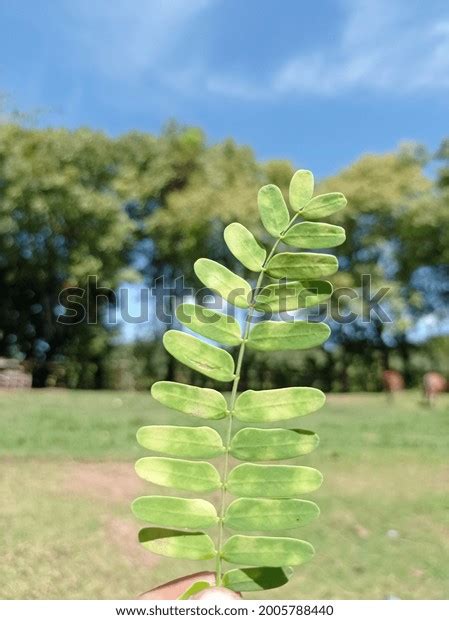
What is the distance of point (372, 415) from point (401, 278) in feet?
32.2

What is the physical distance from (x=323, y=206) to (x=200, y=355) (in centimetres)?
11

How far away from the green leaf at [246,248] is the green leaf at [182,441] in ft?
0.31

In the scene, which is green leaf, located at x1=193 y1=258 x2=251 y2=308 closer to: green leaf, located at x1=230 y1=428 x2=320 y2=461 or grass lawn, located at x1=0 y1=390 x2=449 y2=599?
green leaf, located at x1=230 y1=428 x2=320 y2=461

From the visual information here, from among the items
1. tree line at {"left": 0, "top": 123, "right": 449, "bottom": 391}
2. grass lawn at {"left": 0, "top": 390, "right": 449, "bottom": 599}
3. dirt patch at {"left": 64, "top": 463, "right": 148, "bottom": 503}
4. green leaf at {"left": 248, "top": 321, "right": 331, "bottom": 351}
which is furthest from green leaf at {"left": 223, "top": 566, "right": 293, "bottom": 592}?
tree line at {"left": 0, "top": 123, "right": 449, "bottom": 391}

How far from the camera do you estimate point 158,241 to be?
66.9 feet

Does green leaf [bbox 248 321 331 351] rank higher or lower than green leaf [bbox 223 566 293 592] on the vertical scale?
higher

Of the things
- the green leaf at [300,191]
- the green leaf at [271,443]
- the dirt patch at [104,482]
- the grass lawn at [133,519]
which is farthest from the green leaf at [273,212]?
the dirt patch at [104,482]

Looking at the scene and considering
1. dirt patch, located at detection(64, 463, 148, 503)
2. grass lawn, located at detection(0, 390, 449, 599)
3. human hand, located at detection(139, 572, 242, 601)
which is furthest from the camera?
dirt patch, located at detection(64, 463, 148, 503)

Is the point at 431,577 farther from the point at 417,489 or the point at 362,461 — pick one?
the point at 362,461

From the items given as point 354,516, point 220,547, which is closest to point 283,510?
point 220,547

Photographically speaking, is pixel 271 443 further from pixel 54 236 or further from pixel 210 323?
pixel 54 236

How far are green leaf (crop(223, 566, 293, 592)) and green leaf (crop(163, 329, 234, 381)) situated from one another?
0.10 m

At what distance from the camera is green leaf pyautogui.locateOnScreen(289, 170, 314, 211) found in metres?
0.37

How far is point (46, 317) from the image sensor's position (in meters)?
19.5
